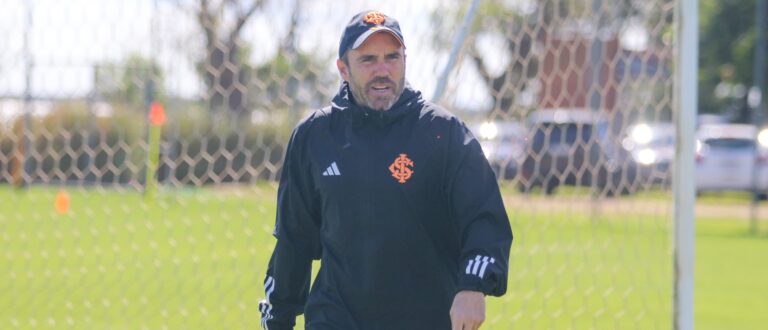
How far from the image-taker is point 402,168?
14.1ft

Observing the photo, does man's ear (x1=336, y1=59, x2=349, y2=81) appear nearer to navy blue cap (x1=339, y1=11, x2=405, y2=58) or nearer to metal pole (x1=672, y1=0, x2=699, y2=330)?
navy blue cap (x1=339, y1=11, x2=405, y2=58)

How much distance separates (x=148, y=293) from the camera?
A: 9.94 metres

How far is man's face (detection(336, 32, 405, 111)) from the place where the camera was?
436 cm

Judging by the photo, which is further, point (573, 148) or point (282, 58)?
point (573, 148)

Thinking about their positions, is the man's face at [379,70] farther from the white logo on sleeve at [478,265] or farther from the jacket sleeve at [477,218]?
the white logo on sleeve at [478,265]

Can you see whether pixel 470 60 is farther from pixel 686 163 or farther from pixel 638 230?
pixel 638 230

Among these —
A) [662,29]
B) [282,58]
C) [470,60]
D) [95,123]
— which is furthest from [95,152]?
[662,29]

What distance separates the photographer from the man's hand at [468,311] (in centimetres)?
407

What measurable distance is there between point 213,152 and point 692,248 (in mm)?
3349

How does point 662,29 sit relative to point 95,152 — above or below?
above

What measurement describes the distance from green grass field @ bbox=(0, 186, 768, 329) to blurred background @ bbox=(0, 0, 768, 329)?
28mm

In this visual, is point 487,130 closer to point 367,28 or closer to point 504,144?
point 504,144

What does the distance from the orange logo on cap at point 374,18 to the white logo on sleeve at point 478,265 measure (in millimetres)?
884

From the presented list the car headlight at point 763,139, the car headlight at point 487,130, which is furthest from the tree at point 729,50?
the car headlight at point 487,130
